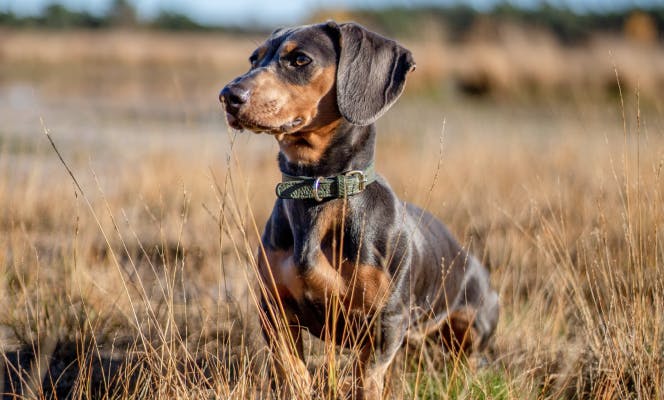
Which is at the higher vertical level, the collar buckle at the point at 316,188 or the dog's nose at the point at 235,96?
the dog's nose at the point at 235,96

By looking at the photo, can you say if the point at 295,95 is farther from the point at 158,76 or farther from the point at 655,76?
the point at 158,76

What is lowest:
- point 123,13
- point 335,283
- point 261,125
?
point 335,283

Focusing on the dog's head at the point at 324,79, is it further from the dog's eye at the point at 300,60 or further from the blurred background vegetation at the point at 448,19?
the blurred background vegetation at the point at 448,19

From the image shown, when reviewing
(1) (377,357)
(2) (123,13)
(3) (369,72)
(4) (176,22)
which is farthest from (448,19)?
(1) (377,357)

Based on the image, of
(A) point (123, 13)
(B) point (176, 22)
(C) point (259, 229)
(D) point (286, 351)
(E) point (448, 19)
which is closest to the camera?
(D) point (286, 351)

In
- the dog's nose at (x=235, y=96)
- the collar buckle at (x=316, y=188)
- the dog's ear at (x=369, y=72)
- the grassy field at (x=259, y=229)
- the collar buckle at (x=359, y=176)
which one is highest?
the dog's ear at (x=369, y=72)

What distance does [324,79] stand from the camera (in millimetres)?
2908

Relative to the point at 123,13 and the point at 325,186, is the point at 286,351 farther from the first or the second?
the point at 123,13

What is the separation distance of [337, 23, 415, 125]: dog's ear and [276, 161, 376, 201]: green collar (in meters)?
0.23

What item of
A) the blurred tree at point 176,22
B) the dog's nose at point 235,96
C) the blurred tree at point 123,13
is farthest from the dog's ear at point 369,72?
the blurred tree at point 176,22

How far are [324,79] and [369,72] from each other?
17 centimetres

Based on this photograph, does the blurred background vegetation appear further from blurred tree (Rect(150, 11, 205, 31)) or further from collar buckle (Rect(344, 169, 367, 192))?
collar buckle (Rect(344, 169, 367, 192))

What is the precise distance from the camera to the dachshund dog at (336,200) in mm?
2758

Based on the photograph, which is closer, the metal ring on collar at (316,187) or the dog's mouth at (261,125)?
the dog's mouth at (261,125)
